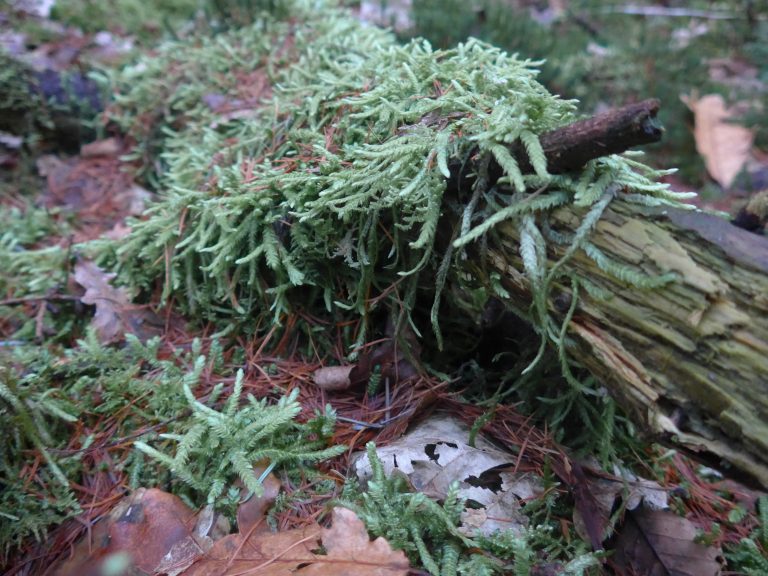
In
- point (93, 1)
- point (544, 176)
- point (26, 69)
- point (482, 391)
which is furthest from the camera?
point (93, 1)

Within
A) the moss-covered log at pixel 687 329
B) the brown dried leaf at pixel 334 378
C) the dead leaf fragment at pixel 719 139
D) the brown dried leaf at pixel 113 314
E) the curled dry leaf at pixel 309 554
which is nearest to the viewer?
the moss-covered log at pixel 687 329

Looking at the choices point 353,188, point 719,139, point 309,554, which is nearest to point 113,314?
point 353,188

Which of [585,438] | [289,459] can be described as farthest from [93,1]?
[585,438]

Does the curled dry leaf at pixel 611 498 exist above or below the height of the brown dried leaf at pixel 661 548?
above

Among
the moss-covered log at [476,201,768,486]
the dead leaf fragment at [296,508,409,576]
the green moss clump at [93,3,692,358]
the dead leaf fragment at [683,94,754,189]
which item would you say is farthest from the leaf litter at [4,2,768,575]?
the dead leaf fragment at [683,94,754,189]

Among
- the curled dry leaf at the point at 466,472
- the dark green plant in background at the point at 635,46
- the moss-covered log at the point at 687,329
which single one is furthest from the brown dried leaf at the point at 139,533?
the dark green plant in background at the point at 635,46

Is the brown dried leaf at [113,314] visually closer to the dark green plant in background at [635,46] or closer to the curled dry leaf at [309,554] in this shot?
the curled dry leaf at [309,554]

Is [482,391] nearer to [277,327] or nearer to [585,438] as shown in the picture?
[585,438]

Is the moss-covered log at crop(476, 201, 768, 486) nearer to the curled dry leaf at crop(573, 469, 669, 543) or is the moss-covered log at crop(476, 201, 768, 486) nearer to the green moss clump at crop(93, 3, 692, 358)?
the green moss clump at crop(93, 3, 692, 358)
